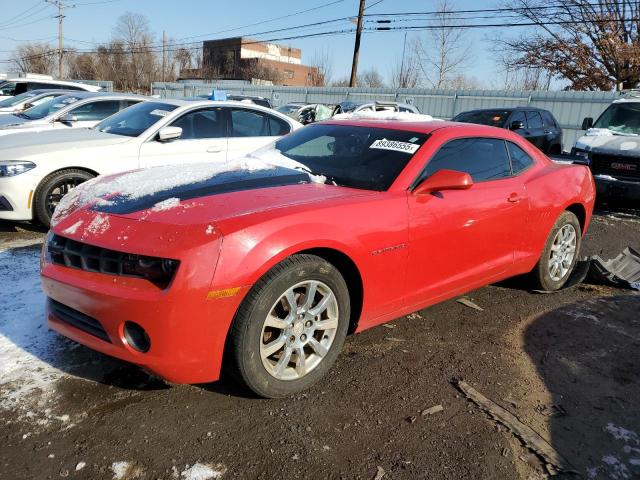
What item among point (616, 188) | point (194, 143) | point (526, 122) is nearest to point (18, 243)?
point (194, 143)

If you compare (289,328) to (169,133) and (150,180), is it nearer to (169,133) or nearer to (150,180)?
(150,180)

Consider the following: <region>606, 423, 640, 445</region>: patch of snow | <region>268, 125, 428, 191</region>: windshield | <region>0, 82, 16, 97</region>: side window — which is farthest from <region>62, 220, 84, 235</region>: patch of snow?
<region>0, 82, 16, 97</region>: side window

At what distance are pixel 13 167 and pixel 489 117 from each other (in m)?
10.6

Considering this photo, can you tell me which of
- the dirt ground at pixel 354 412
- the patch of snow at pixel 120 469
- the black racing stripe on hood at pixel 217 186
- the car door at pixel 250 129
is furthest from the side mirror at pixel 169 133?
Answer: the patch of snow at pixel 120 469

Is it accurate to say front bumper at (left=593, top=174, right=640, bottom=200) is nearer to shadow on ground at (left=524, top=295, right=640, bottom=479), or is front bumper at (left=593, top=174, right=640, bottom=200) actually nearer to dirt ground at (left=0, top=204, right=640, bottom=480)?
shadow on ground at (left=524, top=295, right=640, bottom=479)

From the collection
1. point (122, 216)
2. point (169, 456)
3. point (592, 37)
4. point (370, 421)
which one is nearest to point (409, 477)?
point (370, 421)

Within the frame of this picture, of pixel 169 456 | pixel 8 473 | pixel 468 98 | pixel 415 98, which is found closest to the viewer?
pixel 8 473

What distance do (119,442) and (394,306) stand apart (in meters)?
1.75

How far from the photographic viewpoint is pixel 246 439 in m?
2.59

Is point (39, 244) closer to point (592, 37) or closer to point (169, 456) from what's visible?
point (169, 456)

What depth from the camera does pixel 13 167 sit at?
18.9 feet

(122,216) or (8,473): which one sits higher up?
(122,216)

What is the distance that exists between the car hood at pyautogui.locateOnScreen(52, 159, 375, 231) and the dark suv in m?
10.2

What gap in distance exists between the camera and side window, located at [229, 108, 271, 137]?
730 cm
